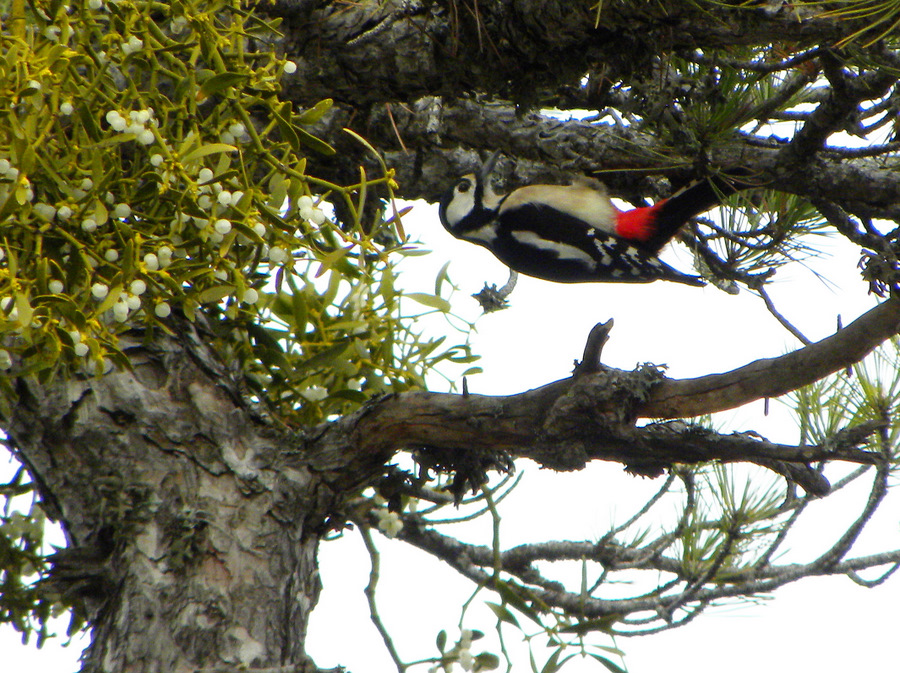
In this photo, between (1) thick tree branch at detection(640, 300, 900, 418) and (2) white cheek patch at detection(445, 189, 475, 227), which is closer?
(1) thick tree branch at detection(640, 300, 900, 418)

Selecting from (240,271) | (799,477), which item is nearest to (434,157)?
(240,271)

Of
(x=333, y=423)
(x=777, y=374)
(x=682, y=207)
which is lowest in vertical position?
(x=777, y=374)

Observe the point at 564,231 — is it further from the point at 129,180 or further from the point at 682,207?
the point at 129,180

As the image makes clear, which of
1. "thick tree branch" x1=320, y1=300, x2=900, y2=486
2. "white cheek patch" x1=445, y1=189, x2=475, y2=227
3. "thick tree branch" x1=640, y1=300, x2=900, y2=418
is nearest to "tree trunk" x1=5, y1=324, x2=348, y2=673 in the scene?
"thick tree branch" x1=320, y1=300, x2=900, y2=486

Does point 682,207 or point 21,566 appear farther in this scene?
point 682,207

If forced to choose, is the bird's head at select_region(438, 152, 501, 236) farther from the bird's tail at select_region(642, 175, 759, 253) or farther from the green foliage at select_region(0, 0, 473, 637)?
the green foliage at select_region(0, 0, 473, 637)

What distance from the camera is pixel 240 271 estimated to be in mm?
965

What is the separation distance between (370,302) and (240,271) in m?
0.21

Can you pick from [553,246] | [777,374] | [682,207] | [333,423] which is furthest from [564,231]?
[777,374]

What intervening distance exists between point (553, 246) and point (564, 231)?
0.18 ft

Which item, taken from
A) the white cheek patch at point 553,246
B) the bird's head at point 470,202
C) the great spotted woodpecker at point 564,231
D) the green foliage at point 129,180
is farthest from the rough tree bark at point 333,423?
the white cheek patch at point 553,246

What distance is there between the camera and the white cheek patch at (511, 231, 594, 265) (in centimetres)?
229

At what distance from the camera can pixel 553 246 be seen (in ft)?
7.64

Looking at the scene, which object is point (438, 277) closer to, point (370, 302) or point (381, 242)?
point (370, 302)
